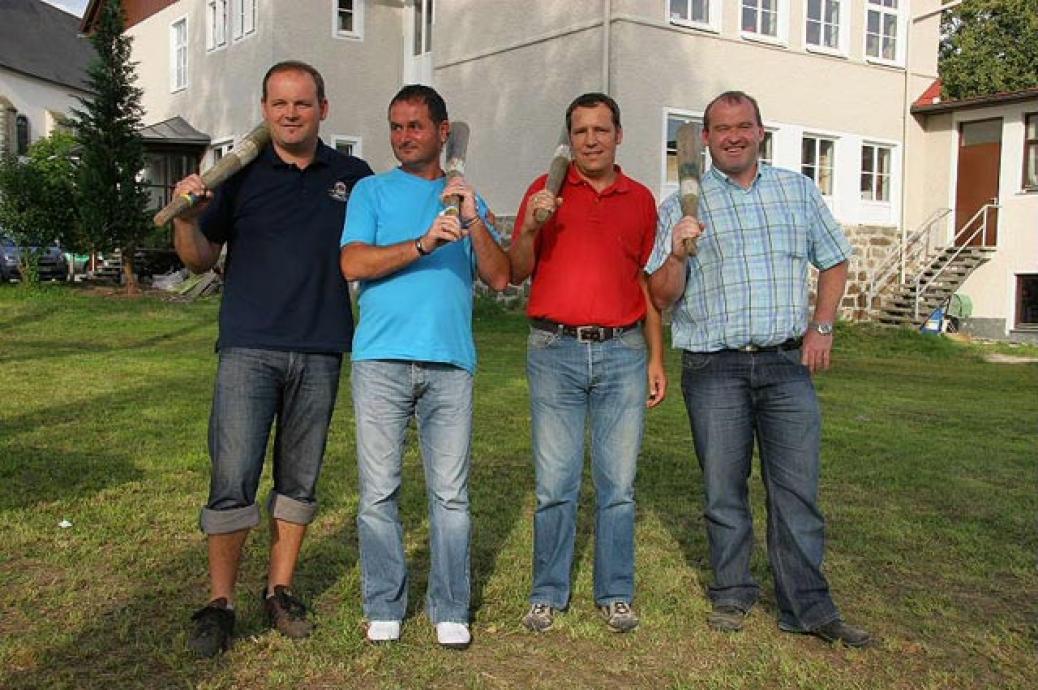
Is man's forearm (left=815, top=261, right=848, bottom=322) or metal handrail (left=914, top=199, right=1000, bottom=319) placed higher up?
metal handrail (left=914, top=199, right=1000, bottom=319)

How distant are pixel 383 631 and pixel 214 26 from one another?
84.6ft

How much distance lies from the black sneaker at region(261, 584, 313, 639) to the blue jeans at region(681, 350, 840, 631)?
1708 mm

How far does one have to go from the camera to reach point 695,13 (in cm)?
1953

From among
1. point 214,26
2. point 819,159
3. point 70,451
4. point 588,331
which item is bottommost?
point 70,451

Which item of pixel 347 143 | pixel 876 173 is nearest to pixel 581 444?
pixel 876 173

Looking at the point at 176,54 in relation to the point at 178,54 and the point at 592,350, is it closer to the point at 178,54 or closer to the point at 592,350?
the point at 178,54

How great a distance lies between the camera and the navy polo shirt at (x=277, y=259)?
13.1 feet

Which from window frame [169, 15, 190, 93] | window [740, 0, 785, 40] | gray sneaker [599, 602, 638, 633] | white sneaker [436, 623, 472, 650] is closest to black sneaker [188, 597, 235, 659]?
white sneaker [436, 623, 472, 650]

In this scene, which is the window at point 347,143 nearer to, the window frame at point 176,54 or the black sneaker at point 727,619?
the window frame at point 176,54

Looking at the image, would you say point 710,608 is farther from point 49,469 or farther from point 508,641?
point 49,469

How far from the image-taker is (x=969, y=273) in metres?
22.6

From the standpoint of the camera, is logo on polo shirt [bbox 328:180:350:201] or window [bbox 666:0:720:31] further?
window [bbox 666:0:720:31]

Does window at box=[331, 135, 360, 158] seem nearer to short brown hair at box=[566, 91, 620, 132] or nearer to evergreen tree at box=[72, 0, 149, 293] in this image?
evergreen tree at box=[72, 0, 149, 293]

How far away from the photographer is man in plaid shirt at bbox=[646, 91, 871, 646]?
14.0ft
